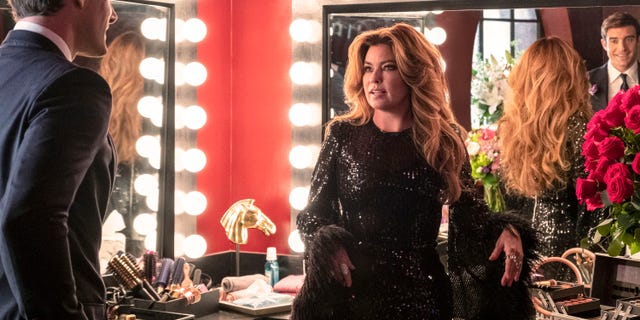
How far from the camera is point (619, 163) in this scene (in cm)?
187

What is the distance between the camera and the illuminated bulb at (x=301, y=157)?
3548 mm

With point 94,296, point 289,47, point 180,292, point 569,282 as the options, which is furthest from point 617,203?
point 289,47

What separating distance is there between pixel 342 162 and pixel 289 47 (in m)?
1.45

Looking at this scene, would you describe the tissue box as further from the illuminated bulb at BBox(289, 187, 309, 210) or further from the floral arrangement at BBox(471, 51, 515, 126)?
the floral arrangement at BBox(471, 51, 515, 126)

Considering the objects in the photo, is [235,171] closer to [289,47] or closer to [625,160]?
[289,47]

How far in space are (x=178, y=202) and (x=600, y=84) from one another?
178 centimetres

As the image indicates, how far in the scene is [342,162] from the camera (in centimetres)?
224

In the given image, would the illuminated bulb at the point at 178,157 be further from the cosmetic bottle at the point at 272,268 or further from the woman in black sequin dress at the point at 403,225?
the woman in black sequin dress at the point at 403,225

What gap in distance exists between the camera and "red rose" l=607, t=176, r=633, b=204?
1853 millimetres

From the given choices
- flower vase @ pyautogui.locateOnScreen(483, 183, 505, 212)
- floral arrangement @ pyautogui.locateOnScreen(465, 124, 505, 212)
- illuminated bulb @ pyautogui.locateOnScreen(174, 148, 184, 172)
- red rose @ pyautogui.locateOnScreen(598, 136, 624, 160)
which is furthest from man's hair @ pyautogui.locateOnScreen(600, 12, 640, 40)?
illuminated bulb @ pyautogui.locateOnScreen(174, 148, 184, 172)

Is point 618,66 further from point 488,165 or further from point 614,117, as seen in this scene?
point 614,117

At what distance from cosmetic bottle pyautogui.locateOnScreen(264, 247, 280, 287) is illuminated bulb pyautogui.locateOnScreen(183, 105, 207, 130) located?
0.62 meters

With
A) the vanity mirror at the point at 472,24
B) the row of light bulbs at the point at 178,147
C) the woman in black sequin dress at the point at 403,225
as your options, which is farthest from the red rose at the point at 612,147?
the row of light bulbs at the point at 178,147

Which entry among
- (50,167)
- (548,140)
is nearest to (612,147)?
(548,140)
